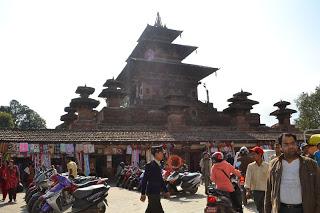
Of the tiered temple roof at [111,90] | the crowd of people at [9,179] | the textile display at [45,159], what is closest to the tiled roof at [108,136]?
the textile display at [45,159]

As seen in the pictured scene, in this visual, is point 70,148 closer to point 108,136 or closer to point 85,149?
point 85,149

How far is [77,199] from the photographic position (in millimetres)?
7824

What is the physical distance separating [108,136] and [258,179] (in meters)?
16.4

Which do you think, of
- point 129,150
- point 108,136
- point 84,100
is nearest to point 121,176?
point 129,150

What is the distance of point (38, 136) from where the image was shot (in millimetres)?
20609

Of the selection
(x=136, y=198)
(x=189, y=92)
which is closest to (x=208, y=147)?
(x=136, y=198)

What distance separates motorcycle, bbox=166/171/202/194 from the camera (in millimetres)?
13055

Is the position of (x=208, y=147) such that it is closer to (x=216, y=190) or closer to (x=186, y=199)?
(x=186, y=199)

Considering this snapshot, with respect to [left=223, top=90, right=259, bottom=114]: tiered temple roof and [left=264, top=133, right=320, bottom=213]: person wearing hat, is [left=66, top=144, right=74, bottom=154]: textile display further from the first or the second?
[left=223, top=90, right=259, bottom=114]: tiered temple roof

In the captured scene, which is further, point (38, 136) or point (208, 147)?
point (208, 147)

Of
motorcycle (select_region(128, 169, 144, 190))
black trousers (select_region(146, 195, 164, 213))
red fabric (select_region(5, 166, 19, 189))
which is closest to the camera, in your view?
black trousers (select_region(146, 195, 164, 213))

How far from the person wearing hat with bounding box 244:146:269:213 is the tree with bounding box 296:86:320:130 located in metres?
34.3

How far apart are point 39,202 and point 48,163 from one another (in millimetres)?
11110

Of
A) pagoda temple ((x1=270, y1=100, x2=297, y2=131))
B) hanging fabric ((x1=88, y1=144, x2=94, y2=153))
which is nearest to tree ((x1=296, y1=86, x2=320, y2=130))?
pagoda temple ((x1=270, y1=100, x2=297, y2=131))
